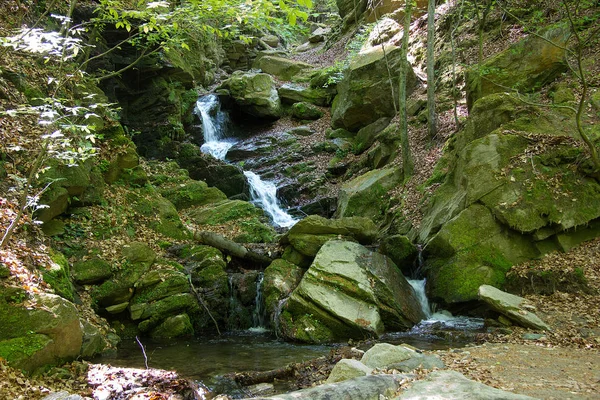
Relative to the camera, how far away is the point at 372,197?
13.9 meters

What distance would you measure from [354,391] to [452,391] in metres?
0.95

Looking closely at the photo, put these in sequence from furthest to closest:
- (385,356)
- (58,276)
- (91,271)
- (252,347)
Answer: (91,271) → (252,347) → (58,276) → (385,356)

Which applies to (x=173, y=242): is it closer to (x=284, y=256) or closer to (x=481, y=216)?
(x=284, y=256)

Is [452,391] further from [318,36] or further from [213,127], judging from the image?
[318,36]

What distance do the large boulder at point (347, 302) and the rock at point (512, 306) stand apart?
1.59m

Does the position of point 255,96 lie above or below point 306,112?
above

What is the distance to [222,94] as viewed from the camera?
73.0 feet

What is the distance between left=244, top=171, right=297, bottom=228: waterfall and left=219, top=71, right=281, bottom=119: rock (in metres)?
5.54

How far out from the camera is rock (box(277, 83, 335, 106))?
2352 cm

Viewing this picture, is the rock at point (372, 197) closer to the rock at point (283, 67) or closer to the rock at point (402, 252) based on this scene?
the rock at point (402, 252)

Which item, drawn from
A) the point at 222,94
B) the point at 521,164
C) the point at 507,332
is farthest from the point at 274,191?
the point at 507,332

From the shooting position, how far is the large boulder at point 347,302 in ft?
27.7

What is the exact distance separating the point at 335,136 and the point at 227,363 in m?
14.2

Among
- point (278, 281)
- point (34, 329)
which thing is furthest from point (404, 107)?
→ point (34, 329)
